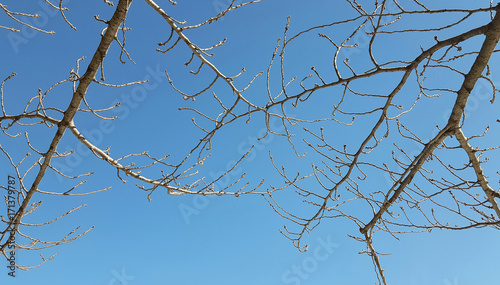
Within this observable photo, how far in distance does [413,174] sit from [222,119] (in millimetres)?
1327

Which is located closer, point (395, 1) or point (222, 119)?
point (395, 1)

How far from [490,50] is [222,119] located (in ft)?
5.45

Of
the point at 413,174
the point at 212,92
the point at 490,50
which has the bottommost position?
the point at 413,174

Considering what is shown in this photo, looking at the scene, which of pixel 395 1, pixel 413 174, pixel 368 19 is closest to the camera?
pixel 395 1

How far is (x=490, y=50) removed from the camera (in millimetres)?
2211

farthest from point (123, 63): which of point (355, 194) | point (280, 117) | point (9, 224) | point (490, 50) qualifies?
point (490, 50)

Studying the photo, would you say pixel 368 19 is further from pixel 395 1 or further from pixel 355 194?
pixel 355 194

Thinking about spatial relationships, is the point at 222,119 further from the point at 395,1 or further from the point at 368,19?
the point at 395,1

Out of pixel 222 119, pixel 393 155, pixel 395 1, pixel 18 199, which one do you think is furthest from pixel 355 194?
pixel 18 199

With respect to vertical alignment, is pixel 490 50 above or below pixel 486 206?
above

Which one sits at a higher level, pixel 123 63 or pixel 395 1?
pixel 123 63

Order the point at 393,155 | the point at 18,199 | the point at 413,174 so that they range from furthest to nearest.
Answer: the point at 18,199 < the point at 393,155 < the point at 413,174

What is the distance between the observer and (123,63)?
8.86ft

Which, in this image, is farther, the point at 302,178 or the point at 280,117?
the point at 302,178
